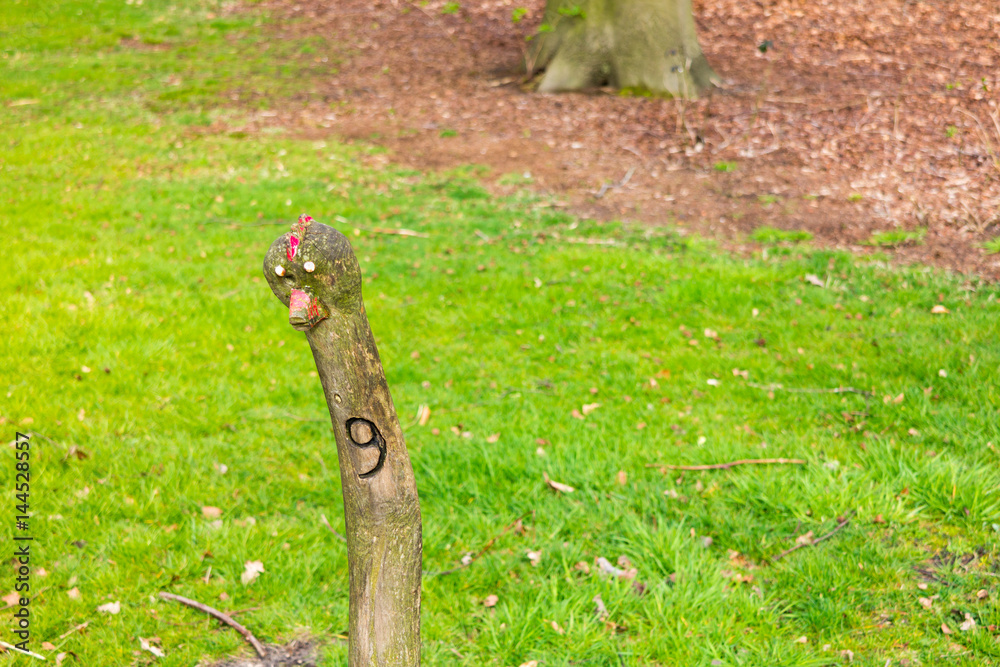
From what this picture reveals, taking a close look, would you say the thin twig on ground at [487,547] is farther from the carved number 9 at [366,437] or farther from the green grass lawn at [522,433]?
the carved number 9 at [366,437]

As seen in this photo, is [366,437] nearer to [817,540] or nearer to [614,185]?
[817,540]

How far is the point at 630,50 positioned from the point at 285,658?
10593 mm

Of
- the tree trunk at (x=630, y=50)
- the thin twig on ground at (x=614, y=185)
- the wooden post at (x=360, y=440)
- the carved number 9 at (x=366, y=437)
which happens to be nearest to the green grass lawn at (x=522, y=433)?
the thin twig on ground at (x=614, y=185)

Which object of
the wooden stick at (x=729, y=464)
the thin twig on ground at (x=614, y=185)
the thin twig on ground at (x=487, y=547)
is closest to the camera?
the thin twig on ground at (x=487, y=547)

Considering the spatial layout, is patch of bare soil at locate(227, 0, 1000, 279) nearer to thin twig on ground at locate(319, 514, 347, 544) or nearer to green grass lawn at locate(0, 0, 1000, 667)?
green grass lawn at locate(0, 0, 1000, 667)

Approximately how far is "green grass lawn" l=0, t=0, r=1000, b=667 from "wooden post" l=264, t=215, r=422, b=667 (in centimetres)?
103

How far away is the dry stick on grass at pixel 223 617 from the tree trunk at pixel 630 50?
9.91 meters

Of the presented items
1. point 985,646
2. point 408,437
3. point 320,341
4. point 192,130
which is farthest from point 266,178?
point 985,646

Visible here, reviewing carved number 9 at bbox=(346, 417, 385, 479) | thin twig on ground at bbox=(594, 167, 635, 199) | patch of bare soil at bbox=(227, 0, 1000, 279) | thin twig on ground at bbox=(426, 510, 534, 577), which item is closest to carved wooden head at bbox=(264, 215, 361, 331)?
carved number 9 at bbox=(346, 417, 385, 479)

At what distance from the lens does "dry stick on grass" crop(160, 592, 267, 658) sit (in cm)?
310

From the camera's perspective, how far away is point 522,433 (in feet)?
14.7

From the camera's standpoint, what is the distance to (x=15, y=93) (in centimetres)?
1218

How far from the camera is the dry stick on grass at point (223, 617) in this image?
3.10m

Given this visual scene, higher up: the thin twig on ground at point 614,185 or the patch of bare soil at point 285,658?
the thin twig on ground at point 614,185
